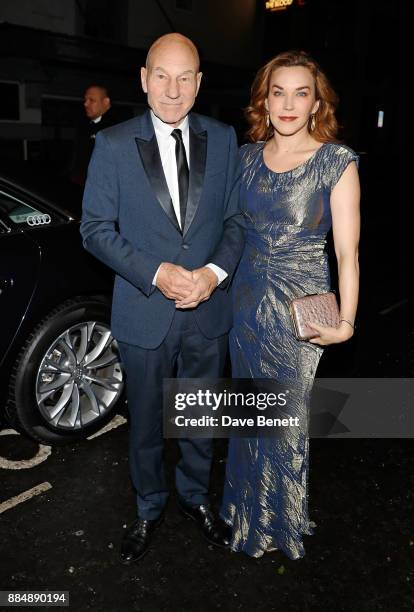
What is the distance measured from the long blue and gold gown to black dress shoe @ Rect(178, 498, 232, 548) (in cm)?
5

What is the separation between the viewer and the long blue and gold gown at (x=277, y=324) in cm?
216

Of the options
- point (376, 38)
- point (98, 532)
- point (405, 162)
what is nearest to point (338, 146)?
point (98, 532)

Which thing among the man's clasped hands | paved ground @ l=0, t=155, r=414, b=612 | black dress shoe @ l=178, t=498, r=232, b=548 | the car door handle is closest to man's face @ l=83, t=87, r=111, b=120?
the car door handle

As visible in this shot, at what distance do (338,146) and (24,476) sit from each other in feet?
7.77

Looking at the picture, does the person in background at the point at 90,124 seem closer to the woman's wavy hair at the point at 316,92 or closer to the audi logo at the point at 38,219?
the audi logo at the point at 38,219

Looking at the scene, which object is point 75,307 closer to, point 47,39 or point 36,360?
point 36,360

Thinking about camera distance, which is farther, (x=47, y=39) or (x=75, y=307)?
(x=47, y=39)

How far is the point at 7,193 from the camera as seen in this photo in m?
3.10

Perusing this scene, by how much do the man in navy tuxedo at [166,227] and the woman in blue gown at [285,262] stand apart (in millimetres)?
108

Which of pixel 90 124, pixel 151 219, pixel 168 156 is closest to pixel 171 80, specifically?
pixel 168 156

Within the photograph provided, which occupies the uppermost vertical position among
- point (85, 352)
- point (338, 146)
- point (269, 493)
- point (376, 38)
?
point (376, 38)

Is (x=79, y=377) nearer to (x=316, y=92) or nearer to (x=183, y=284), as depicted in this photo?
(x=183, y=284)

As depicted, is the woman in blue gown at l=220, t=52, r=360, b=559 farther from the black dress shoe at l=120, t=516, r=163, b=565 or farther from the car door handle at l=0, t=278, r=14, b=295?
the car door handle at l=0, t=278, r=14, b=295

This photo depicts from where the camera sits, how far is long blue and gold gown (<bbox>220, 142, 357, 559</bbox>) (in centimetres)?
216
